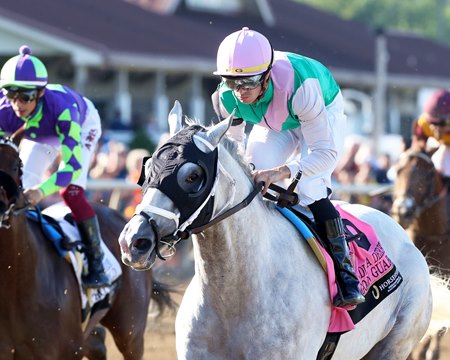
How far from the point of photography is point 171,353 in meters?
9.05

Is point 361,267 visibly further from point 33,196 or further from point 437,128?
point 437,128

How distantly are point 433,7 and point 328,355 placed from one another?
62.1 meters

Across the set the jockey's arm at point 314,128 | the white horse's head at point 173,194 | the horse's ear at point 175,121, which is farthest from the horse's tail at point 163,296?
the white horse's head at point 173,194

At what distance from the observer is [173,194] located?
14.4ft

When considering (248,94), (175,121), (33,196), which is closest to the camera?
(175,121)

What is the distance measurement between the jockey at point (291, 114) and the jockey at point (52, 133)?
1659mm

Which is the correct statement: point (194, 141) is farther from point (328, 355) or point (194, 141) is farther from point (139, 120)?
point (139, 120)

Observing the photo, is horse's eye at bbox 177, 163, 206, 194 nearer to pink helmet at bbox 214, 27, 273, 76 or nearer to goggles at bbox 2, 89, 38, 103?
pink helmet at bbox 214, 27, 273, 76

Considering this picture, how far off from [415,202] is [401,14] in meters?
55.4

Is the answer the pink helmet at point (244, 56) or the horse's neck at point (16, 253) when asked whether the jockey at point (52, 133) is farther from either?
the pink helmet at point (244, 56)

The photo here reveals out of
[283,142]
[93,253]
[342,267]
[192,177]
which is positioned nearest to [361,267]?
[342,267]

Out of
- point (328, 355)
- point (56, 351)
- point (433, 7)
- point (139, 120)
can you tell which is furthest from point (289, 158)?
point (433, 7)

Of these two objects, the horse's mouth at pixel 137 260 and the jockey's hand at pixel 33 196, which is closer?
the horse's mouth at pixel 137 260

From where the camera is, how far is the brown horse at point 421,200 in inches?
367
